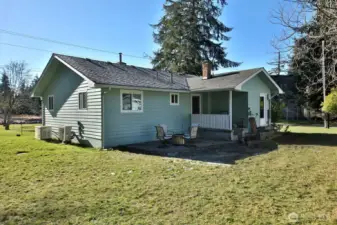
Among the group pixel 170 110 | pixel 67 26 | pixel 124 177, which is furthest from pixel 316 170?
pixel 67 26

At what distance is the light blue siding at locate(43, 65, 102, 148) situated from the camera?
1081 cm

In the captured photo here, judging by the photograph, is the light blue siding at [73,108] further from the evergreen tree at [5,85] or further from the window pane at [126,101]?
the evergreen tree at [5,85]

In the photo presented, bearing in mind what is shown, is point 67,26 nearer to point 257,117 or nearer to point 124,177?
point 257,117

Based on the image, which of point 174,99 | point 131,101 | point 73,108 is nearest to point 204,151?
point 131,101

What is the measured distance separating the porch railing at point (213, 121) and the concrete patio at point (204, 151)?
1.39 meters

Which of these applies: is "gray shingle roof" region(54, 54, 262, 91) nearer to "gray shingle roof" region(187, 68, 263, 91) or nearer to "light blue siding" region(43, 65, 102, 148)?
"gray shingle roof" region(187, 68, 263, 91)

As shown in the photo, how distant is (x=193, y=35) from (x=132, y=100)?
20.5m

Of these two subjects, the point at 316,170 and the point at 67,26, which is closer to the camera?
the point at 316,170

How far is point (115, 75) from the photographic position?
12.0 m

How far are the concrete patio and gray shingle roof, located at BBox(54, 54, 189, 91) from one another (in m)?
2.91

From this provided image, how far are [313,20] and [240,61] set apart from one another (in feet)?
93.0

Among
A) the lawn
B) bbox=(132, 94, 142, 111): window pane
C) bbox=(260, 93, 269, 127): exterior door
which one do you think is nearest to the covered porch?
bbox=(260, 93, 269, 127): exterior door

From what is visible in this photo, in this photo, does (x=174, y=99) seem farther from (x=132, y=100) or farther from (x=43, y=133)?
(x=43, y=133)

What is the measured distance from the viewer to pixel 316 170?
648 cm
